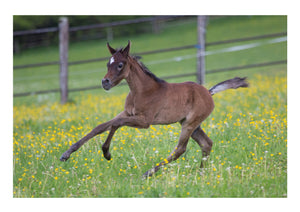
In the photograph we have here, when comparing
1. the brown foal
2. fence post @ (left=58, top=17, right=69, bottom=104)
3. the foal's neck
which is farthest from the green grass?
fence post @ (left=58, top=17, right=69, bottom=104)

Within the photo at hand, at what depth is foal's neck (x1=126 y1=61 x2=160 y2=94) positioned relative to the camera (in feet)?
12.5

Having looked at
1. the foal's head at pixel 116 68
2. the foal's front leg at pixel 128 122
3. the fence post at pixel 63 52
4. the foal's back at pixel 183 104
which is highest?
the fence post at pixel 63 52

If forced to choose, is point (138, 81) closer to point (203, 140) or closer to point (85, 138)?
point (85, 138)

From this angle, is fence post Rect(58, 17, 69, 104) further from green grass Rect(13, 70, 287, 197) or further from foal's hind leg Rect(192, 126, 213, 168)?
foal's hind leg Rect(192, 126, 213, 168)

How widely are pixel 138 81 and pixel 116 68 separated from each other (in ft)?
1.13

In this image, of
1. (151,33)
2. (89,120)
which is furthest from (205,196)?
(151,33)

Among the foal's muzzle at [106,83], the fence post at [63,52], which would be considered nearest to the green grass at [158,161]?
the foal's muzzle at [106,83]

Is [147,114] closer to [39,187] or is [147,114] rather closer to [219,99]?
[39,187]

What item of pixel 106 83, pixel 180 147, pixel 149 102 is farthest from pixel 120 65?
pixel 180 147

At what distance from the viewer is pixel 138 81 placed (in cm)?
383

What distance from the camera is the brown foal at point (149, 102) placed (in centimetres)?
363

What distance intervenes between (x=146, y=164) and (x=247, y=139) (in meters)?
1.45

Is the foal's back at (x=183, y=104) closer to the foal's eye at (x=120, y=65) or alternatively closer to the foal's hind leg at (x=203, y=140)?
the foal's hind leg at (x=203, y=140)

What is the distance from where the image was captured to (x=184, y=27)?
19.1 meters
